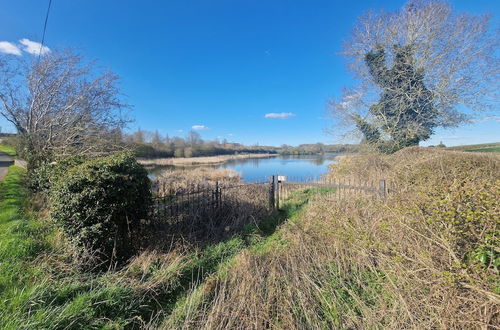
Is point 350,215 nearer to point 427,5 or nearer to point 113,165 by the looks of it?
point 113,165

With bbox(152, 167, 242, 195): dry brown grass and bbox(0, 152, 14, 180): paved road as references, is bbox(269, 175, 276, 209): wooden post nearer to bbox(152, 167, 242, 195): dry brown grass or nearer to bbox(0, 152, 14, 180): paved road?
bbox(152, 167, 242, 195): dry brown grass

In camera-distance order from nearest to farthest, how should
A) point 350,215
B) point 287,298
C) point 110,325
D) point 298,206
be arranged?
point 110,325 < point 287,298 < point 350,215 < point 298,206

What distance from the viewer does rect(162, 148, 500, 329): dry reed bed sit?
1852mm

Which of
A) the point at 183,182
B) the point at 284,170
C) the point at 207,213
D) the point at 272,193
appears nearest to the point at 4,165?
the point at 183,182

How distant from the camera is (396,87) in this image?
12.2 m

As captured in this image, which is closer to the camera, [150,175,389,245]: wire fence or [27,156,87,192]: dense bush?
[150,175,389,245]: wire fence

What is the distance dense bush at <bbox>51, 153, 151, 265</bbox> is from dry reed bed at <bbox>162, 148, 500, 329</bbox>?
184 cm

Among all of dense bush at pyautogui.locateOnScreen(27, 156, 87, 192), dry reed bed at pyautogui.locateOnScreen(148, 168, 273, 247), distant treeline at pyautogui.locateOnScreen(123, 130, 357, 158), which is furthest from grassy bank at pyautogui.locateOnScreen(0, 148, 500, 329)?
distant treeline at pyautogui.locateOnScreen(123, 130, 357, 158)

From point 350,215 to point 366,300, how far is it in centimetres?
183

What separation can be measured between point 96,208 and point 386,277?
15.2 ft

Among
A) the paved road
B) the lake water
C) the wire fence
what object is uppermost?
the paved road

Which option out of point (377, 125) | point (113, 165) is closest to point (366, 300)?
point (113, 165)

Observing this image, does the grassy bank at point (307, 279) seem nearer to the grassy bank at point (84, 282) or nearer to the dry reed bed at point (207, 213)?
the grassy bank at point (84, 282)

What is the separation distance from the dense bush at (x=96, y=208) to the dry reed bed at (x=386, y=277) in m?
1.84
